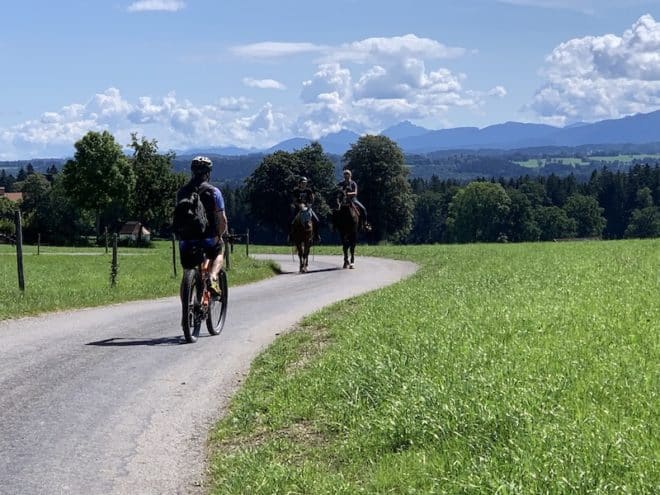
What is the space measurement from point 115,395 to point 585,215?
170m

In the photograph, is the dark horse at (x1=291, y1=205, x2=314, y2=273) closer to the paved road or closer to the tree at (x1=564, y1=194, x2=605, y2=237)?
the paved road

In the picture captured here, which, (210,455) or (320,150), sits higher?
(320,150)

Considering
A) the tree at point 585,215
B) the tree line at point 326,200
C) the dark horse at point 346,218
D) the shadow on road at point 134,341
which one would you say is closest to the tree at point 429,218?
the tree line at point 326,200

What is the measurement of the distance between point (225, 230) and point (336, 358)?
3.70 meters

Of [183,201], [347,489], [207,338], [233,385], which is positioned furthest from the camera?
[207,338]

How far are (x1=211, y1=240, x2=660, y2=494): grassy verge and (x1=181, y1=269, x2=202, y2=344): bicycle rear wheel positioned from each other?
142 cm

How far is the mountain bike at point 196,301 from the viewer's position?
39.5 ft

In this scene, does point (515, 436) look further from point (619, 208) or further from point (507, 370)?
point (619, 208)

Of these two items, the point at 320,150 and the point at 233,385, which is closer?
the point at 233,385

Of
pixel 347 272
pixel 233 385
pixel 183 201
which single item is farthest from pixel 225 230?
pixel 347 272

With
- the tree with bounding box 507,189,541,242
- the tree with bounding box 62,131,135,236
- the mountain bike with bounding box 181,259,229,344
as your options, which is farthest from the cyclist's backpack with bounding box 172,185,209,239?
the tree with bounding box 507,189,541,242

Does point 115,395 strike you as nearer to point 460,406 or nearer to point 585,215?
point 460,406

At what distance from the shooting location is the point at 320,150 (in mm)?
95750

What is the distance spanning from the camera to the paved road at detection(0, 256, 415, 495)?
6625mm
